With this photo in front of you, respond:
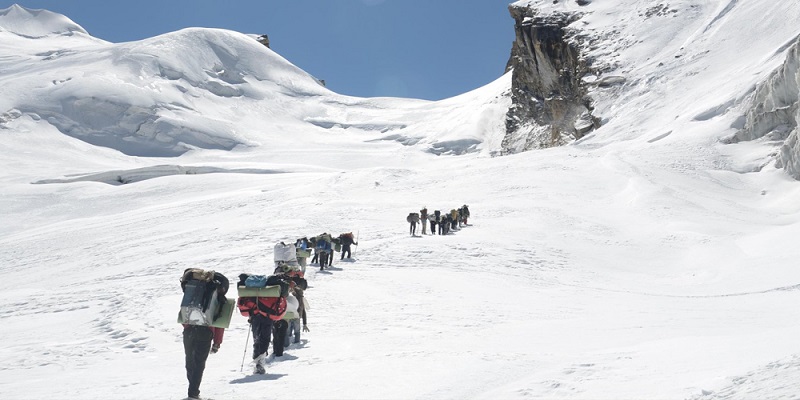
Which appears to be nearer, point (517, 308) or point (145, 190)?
point (517, 308)

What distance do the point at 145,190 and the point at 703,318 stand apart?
169ft

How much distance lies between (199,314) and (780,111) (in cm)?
4321

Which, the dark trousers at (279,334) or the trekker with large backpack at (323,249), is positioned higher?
the trekker with large backpack at (323,249)

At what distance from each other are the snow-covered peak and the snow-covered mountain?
102 metres

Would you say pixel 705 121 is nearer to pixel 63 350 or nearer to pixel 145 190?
pixel 145 190

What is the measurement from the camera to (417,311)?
44.6 feet

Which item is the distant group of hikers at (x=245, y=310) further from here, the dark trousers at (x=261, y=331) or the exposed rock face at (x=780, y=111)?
the exposed rock face at (x=780, y=111)

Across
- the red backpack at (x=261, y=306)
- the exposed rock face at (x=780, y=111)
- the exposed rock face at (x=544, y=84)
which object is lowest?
the red backpack at (x=261, y=306)

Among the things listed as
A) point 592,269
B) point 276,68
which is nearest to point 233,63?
point 276,68

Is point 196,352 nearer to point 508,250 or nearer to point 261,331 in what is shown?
point 261,331

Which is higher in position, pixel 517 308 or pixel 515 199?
pixel 515 199

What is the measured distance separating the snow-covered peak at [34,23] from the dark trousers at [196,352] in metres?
199

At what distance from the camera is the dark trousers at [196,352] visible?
283 inches

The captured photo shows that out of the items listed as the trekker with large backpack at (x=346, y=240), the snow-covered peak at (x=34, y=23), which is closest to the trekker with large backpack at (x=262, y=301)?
the trekker with large backpack at (x=346, y=240)
